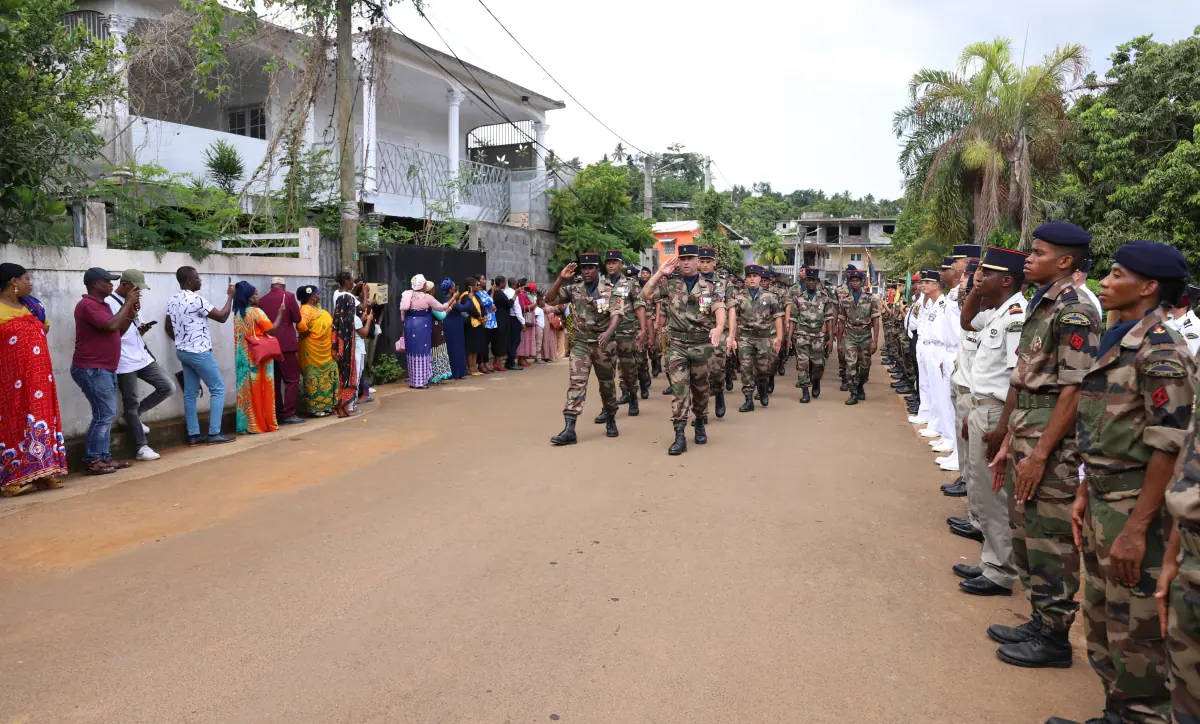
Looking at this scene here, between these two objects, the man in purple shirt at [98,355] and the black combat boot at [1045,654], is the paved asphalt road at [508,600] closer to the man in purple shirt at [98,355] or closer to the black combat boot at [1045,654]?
the black combat boot at [1045,654]

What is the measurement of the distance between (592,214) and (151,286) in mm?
13553

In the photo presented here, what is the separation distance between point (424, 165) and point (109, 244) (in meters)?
9.49

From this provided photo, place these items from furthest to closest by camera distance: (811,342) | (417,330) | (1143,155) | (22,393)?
1. (1143,155)
2. (417,330)
3. (811,342)
4. (22,393)

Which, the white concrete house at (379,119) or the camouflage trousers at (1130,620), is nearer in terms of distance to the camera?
the camouflage trousers at (1130,620)

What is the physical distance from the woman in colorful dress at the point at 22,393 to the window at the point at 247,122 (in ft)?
35.6

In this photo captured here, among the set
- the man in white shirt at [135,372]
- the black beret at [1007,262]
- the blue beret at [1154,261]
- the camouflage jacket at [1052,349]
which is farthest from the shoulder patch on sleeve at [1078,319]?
the man in white shirt at [135,372]

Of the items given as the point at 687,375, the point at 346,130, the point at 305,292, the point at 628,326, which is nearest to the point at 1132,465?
the point at 687,375

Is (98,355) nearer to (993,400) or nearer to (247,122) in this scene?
(993,400)

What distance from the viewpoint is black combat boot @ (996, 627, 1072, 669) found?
3473mm

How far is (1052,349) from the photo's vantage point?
3.42 meters

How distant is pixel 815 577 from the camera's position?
4453mm

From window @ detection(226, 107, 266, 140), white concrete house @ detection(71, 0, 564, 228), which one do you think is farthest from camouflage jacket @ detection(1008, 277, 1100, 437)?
window @ detection(226, 107, 266, 140)

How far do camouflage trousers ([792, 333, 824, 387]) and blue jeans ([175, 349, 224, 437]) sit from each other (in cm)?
731

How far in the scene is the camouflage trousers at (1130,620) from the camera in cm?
265
